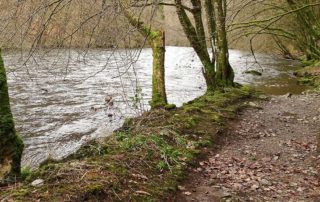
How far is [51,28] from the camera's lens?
7.74 m

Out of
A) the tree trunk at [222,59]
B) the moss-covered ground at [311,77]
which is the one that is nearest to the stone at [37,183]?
the tree trunk at [222,59]

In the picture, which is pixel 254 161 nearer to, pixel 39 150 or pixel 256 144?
pixel 256 144

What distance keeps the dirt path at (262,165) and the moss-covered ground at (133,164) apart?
14.3 inches

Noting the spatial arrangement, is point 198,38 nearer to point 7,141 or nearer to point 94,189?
point 7,141

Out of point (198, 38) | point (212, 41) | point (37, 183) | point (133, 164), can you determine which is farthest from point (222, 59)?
point (37, 183)

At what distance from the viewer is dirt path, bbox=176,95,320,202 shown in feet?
20.1

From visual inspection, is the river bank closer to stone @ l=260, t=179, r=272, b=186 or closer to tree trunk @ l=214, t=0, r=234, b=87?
stone @ l=260, t=179, r=272, b=186

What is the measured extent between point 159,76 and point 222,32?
4.35 metres

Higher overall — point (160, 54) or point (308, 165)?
point (160, 54)

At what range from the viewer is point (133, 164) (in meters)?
6.29

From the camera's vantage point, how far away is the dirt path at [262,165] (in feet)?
20.1

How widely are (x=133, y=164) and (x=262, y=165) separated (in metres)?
2.64

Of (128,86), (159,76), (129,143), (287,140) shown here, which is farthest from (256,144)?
(128,86)

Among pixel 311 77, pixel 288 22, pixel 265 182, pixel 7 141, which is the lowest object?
pixel 265 182
